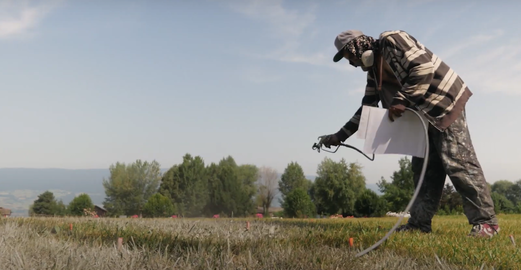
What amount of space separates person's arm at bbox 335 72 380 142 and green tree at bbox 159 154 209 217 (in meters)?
33.2

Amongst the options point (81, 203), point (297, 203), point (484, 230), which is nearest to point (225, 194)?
point (81, 203)

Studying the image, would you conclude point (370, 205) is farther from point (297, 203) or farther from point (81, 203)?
point (81, 203)

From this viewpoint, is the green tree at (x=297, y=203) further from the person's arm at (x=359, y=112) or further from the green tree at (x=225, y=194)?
the person's arm at (x=359, y=112)

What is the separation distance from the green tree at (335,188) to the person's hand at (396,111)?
3166 cm

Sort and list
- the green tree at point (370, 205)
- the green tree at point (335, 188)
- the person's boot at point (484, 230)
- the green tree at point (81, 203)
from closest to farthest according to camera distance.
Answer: the person's boot at point (484, 230) → the green tree at point (370, 205) → the green tree at point (81, 203) → the green tree at point (335, 188)

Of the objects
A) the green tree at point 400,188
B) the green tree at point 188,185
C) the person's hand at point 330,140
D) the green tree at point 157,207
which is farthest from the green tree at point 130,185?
the person's hand at point 330,140

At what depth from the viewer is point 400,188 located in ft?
75.4

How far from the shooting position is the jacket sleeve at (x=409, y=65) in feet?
12.6

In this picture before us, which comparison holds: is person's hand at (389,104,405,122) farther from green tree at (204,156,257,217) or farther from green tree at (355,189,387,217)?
green tree at (204,156,257,217)

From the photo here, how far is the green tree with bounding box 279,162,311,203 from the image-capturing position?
46.8m

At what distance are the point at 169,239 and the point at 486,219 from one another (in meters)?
3.06

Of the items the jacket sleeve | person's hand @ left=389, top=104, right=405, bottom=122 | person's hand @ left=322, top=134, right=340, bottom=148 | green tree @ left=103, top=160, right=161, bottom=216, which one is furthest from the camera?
green tree @ left=103, top=160, right=161, bottom=216

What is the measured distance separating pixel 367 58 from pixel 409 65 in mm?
405

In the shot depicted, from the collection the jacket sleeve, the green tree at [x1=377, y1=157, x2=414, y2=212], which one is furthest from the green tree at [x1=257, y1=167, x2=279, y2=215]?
the jacket sleeve
